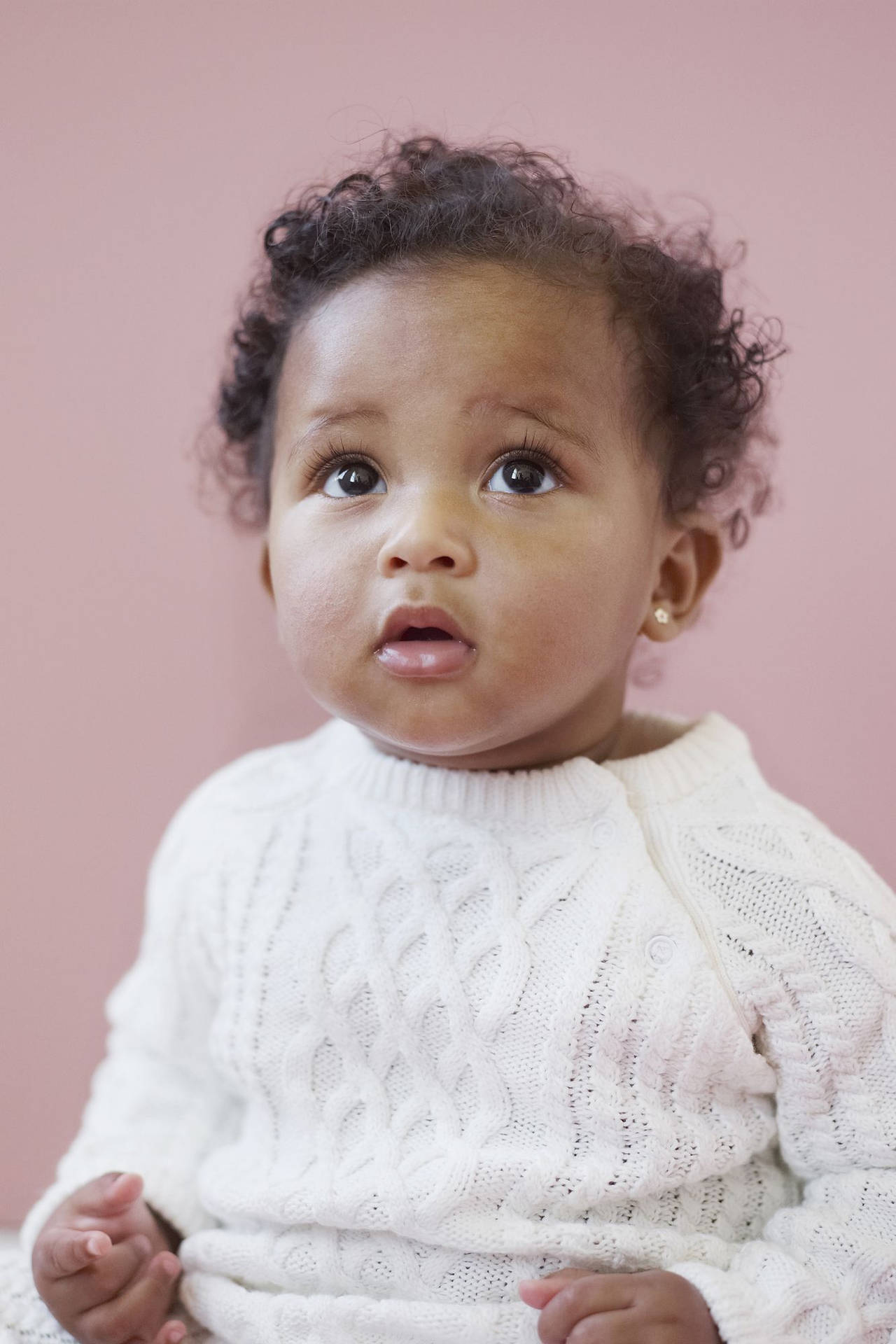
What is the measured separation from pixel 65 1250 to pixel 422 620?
1.73ft

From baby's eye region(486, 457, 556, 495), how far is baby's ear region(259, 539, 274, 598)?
28 centimetres

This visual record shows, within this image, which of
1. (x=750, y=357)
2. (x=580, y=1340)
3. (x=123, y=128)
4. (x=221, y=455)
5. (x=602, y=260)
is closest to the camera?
(x=580, y=1340)

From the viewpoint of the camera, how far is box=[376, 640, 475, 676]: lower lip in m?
0.85

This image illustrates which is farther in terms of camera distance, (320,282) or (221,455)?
(221,455)

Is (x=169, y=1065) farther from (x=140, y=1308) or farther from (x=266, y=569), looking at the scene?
(x=266, y=569)

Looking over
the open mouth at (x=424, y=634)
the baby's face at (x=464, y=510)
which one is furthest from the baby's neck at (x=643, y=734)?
→ the open mouth at (x=424, y=634)

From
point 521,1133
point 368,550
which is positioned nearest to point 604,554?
point 368,550

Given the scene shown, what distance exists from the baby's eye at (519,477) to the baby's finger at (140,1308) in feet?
2.01

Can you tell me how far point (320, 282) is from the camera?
0.96m

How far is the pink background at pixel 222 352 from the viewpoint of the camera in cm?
133

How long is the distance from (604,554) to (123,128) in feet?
2.76

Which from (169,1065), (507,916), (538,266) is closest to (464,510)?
(538,266)

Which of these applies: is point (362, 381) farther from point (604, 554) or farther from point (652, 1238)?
point (652, 1238)

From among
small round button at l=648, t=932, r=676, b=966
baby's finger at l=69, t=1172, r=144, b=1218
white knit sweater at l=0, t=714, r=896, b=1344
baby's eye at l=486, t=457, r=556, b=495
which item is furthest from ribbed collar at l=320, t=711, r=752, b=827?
baby's finger at l=69, t=1172, r=144, b=1218
